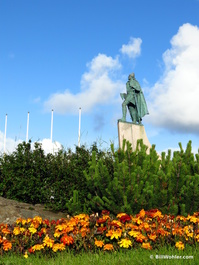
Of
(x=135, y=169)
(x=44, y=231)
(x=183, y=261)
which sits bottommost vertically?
(x=183, y=261)

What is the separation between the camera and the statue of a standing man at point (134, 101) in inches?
600

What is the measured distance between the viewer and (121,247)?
Answer: 5.20 meters

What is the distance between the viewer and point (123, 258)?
4488 mm

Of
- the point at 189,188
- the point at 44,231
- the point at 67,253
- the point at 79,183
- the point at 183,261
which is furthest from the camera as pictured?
the point at 79,183

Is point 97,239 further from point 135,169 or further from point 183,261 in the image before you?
point 135,169

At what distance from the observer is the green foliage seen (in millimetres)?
6855

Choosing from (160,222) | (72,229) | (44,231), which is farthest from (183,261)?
(44,231)

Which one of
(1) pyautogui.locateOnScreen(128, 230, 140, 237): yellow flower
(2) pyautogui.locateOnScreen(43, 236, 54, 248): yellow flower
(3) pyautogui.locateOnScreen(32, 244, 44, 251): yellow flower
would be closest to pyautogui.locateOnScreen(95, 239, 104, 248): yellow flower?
(1) pyautogui.locateOnScreen(128, 230, 140, 237): yellow flower

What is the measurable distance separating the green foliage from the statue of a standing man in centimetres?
632

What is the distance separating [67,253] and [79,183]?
3512 millimetres

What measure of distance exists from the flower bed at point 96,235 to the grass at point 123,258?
13 cm

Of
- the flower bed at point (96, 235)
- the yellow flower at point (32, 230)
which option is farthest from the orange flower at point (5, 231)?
the yellow flower at point (32, 230)

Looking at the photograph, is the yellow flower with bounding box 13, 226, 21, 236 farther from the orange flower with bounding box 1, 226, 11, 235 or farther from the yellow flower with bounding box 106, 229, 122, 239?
the yellow flower with bounding box 106, 229, 122, 239

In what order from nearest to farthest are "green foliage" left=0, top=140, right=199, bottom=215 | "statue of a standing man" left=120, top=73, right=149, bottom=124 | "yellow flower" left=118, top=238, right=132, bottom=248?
"yellow flower" left=118, top=238, right=132, bottom=248 → "green foliage" left=0, top=140, right=199, bottom=215 → "statue of a standing man" left=120, top=73, right=149, bottom=124
